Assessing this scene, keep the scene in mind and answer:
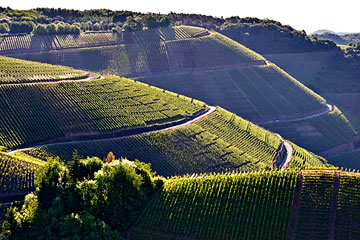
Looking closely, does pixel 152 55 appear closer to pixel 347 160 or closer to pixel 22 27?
pixel 22 27

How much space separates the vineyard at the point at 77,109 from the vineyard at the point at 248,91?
81.3 ft

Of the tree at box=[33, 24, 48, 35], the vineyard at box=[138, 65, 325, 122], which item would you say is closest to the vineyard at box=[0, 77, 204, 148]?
the vineyard at box=[138, 65, 325, 122]

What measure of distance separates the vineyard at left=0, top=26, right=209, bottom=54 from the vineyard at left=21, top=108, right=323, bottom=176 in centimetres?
4628

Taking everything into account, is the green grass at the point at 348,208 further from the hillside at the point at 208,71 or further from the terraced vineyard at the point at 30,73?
the hillside at the point at 208,71

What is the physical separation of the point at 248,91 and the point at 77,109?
53.8m

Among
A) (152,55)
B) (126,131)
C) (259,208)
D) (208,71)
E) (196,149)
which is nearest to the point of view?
(259,208)

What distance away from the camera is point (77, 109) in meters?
82.4

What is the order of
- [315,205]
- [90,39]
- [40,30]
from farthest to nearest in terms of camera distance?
1. [90,39]
2. [40,30]
3. [315,205]

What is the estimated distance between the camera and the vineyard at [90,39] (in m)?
124

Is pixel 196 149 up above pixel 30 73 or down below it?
below

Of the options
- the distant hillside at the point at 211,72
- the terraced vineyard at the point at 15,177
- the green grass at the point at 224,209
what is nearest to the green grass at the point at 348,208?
the green grass at the point at 224,209

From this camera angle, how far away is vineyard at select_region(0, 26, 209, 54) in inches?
A: 4870

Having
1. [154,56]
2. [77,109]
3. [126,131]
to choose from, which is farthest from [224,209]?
[154,56]

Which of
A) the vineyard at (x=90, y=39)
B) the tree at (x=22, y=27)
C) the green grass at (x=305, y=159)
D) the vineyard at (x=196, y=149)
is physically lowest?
the green grass at (x=305, y=159)
